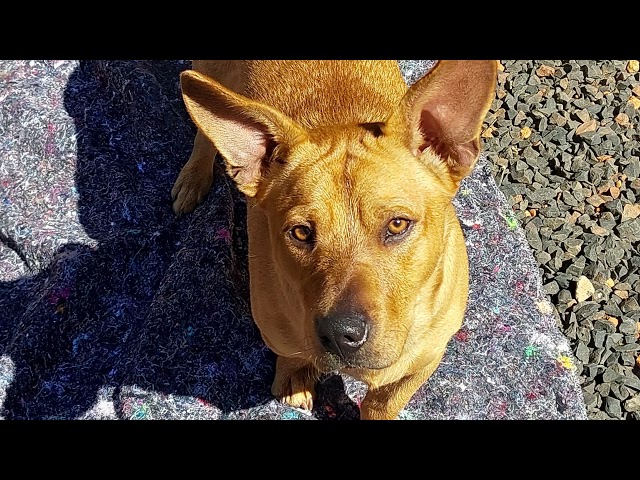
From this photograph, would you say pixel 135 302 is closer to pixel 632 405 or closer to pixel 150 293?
pixel 150 293

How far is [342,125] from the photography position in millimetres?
3510

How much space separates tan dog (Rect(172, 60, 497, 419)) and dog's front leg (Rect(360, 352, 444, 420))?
20cm

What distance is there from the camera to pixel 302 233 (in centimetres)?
315

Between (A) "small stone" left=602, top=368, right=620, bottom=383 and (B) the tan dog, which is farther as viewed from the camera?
(A) "small stone" left=602, top=368, right=620, bottom=383

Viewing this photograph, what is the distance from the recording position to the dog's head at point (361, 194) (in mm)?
2953

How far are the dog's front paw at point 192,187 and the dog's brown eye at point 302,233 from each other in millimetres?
2420

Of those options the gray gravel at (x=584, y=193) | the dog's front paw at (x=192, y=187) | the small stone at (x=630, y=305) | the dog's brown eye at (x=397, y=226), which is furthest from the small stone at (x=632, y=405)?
the dog's front paw at (x=192, y=187)

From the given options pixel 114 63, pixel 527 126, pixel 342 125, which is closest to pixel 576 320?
pixel 527 126

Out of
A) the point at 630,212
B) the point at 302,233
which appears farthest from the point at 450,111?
the point at 630,212

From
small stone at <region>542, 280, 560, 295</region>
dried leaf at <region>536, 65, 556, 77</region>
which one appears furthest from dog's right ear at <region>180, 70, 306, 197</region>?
dried leaf at <region>536, 65, 556, 77</region>

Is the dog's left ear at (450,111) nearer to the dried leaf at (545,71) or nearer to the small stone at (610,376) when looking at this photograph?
the small stone at (610,376)

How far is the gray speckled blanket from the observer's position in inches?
185

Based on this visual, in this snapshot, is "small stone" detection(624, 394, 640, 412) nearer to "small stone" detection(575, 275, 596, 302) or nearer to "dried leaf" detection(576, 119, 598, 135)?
"small stone" detection(575, 275, 596, 302)

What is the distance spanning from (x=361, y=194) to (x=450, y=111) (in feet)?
1.67
